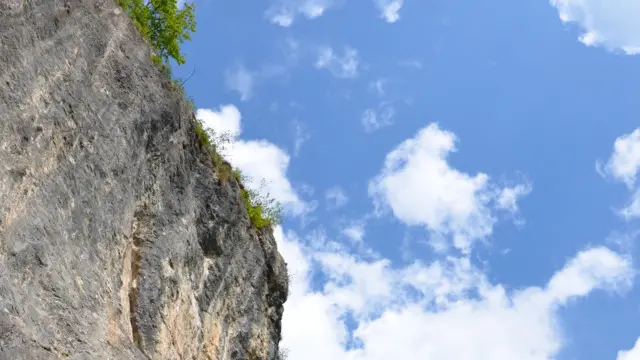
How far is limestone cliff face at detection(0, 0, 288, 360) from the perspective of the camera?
965 centimetres

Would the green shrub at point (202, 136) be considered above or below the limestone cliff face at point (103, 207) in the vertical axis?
above

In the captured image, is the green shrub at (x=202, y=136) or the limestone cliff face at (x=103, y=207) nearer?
the limestone cliff face at (x=103, y=207)

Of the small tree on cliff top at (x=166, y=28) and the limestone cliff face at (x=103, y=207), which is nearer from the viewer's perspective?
the limestone cliff face at (x=103, y=207)

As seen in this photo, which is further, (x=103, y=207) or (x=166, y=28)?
(x=166, y=28)

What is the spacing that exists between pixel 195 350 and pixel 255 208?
264 inches

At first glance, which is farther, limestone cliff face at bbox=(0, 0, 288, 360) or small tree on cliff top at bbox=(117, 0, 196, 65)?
small tree on cliff top at bbox=(117, 0, 196, 65)

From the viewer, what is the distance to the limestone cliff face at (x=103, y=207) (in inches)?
380

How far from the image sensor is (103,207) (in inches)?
482

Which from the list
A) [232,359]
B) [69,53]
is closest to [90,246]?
[69,53]

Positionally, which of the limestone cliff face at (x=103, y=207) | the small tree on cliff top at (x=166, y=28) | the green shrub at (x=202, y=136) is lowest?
the limestone cliff face at (x=103, y=207)

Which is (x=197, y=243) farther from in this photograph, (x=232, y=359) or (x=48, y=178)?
(x=48, y=178)

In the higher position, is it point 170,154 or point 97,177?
point 170,154

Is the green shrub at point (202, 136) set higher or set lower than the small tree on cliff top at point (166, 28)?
lower

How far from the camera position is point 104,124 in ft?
41.7
